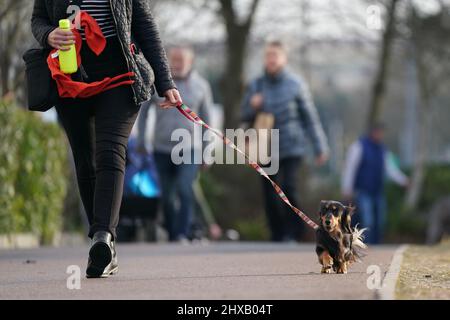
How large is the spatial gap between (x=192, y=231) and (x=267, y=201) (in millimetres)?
1246

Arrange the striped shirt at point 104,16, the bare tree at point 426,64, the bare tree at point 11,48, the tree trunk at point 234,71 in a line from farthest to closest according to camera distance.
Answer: the bare tree at point 426,64 < the tree trunk at point 234,71 < the bare tree at point 11,48 < the striped shirt at point 104,16

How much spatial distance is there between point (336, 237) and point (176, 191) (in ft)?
20.3

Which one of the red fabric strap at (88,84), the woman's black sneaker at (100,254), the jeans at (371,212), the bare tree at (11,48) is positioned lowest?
the jeans at (371,212)

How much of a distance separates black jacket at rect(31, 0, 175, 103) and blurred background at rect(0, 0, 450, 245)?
4.44 m

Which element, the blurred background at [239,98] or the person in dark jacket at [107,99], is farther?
the blurred background at [239,98]

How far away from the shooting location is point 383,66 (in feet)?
76.2

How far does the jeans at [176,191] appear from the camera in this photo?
39.8ft

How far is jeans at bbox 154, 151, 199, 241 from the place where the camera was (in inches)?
477

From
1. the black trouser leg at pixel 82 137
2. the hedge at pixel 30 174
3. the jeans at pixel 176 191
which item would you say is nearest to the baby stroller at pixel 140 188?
the jeans at pixel 176 191

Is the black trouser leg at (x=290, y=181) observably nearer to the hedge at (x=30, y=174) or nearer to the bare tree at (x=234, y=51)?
the hedge at (x=30, y=174)

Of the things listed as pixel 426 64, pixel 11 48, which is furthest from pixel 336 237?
pixel 426 64

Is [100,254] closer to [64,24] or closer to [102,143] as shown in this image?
[102,143]

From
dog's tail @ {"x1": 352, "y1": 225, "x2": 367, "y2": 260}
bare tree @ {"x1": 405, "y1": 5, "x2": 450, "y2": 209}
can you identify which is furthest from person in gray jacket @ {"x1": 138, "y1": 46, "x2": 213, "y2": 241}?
bare tree @ {"x1": 405, "y1": 5, "x2": 450, "y2": 209}

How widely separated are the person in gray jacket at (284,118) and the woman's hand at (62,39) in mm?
5842
